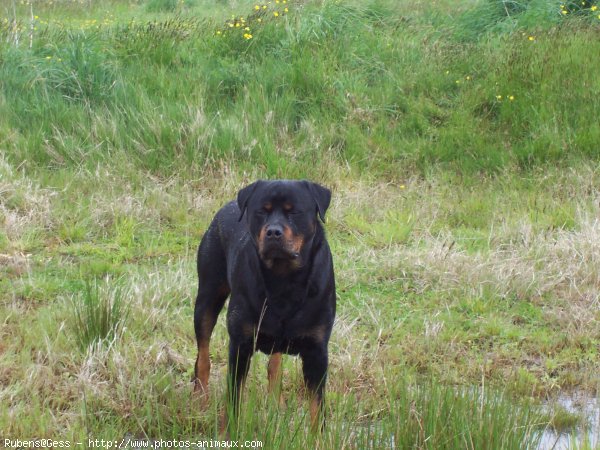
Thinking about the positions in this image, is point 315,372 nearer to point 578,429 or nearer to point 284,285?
point 284,285

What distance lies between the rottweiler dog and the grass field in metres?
0.29

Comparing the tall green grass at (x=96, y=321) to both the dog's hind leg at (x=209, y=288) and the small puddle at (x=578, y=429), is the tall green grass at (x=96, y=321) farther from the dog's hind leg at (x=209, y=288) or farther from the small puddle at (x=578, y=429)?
the small puddle at (x=578, y=429)

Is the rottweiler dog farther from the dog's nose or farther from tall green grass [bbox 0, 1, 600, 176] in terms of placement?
tall green grass [bbox 0, 1, 600, 176]

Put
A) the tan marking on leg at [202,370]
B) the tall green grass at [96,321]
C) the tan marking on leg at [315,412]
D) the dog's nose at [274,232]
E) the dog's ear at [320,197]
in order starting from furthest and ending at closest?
the tall green grass at [96,321]
the tan marking on leg at [202,370]
the dog's ear at [320,197]
the dog's nose at [274,232]
the tan marking on leg at [315,412]

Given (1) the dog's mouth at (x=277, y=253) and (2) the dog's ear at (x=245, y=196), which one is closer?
(1) the dog's mouth at (x=277, y=253)

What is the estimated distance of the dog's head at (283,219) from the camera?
402 cm

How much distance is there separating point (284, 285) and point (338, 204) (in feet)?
12.2

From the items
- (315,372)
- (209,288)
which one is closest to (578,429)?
(315,372)

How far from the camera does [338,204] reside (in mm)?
7832

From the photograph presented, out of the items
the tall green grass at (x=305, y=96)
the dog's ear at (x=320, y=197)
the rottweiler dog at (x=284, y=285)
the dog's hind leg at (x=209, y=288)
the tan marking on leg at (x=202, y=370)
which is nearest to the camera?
the rottweiler dog at (x=284, y=285)

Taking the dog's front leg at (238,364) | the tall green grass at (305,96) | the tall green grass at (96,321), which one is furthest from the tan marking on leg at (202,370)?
the tall green grass at (305,96)

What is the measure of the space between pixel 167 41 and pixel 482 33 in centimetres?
369

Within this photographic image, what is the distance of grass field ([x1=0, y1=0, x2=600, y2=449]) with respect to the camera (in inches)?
174

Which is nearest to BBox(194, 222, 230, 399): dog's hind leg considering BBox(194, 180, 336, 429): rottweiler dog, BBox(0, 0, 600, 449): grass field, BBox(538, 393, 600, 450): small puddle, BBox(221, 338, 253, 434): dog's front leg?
BBox(0, 0, 600, 449): grass field
